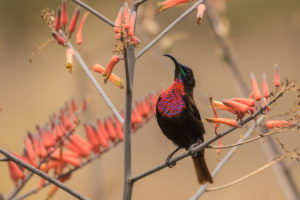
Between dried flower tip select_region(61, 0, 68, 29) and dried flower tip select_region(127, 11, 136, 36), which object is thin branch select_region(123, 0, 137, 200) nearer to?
dried flower tip select_region(127, 11, 136, 36)

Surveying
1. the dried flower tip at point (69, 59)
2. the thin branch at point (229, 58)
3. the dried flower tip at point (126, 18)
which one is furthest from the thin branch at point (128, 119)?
the thin branch at point (229, 58)

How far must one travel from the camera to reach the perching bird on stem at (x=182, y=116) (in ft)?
5.16

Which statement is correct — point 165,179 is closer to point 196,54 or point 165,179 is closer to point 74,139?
point 196,54

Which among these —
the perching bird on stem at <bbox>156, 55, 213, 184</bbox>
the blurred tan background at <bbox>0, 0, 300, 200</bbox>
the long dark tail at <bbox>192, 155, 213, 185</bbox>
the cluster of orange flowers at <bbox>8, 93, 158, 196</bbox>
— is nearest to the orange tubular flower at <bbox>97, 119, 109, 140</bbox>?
the cluster of orange flowers at <bbox>8, 93, 158, 196</bbox>

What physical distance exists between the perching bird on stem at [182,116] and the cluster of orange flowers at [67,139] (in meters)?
0.10

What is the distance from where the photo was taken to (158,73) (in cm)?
411

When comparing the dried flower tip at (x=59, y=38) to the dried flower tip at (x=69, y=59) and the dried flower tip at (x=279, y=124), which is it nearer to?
the dried flower tip at (x=69, y=59)

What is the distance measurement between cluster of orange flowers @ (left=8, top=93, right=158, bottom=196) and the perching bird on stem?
10cm

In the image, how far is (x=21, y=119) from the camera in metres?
3.82

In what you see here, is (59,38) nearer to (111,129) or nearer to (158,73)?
(111,129)

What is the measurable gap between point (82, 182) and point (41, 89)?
3.27 feet

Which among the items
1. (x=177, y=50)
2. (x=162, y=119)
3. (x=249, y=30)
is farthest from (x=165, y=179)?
(x=162, y=119)

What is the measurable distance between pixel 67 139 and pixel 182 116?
0.38 m

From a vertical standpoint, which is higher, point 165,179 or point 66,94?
point 66,94
